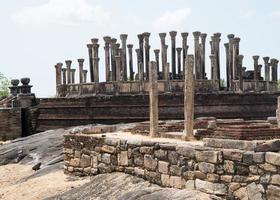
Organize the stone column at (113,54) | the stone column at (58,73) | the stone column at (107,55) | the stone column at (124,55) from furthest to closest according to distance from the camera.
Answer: the stone column at (58,73) → the stone column at (113,54) → the stone column at (107,55) → the stone column at (124,55)

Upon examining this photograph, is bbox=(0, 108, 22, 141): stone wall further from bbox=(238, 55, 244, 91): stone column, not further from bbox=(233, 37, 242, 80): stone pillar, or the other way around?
bbox=(238, 55, 244, 91): stone column

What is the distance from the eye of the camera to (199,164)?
9.71 metres

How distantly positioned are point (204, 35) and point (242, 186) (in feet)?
56.0

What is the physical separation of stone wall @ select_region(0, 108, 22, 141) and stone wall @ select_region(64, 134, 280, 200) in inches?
571

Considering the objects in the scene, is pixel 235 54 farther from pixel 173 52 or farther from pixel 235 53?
pixel 173 52

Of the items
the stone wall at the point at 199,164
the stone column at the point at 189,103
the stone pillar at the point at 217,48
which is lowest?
the stone wall at the point at 199,164

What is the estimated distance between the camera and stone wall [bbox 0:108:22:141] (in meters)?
27.2

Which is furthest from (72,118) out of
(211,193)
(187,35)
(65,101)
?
(211,193)

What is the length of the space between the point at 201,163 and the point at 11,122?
19254 millimetres

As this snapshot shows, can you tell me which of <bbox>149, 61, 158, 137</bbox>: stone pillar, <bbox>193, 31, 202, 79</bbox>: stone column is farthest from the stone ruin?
<bbox>149, 61, 158, 137</bbox>: stone pillar

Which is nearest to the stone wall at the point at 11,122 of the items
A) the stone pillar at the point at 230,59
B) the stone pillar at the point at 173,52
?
the stone pillar at the point at 173,52

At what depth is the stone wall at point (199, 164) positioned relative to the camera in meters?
8.46

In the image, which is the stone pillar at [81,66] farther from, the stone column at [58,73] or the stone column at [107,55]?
the stone column at [107,55]

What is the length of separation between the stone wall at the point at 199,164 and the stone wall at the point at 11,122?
14.5m
